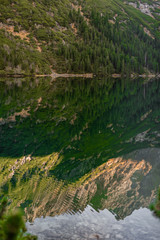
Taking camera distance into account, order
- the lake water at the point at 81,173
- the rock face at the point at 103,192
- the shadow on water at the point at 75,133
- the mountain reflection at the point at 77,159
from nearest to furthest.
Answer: the lake water at the point at 81,173
the rock face at the point at 103,192
the mountain reflection at the point at 77,159
the shadow on water at the point at 75,133

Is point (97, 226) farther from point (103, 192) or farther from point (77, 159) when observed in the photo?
point (77, 159)

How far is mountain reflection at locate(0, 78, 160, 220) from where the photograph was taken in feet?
38.4

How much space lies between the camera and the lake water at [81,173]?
941 cm

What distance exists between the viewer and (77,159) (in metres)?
19.4

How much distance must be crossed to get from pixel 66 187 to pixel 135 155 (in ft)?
26.8

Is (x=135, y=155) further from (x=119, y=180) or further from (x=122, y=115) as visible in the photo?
(x=122, y=115)

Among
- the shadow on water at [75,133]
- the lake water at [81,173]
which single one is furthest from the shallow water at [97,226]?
the shadow on water at [75,133]

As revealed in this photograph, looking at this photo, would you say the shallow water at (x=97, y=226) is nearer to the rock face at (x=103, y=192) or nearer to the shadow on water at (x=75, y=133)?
the rock face at (x=103, y=192)

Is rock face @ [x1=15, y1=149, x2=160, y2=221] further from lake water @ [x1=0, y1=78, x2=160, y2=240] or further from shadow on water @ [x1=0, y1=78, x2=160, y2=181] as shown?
shadow on water @ [x1=0, y1=78, x2=160, y2=181]

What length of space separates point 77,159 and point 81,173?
386 cm

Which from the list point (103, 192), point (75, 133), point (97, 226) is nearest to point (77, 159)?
point (103, 192)

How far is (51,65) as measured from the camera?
7520 inches

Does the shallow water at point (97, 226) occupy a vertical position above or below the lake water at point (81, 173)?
above

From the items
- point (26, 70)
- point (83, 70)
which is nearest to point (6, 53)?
point (26, 70)
